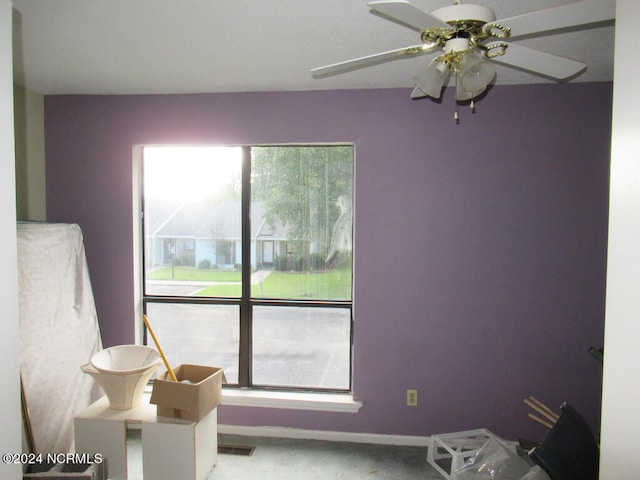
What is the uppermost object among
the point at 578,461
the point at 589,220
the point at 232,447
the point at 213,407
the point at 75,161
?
the point at 75,161

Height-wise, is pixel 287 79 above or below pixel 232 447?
above

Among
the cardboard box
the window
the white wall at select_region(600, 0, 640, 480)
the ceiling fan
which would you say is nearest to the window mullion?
the window

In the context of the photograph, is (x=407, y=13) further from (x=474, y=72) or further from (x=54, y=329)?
(x=54, y=329)

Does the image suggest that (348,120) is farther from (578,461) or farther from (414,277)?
(578,461)

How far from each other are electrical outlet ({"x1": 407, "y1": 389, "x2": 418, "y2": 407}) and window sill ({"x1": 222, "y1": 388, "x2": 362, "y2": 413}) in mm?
349

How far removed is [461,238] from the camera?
2826 millimetres

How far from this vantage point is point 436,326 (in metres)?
2.87

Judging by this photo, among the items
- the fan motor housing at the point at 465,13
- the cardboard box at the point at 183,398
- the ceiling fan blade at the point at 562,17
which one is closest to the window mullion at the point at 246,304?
the cardboard box at the point at 183,398

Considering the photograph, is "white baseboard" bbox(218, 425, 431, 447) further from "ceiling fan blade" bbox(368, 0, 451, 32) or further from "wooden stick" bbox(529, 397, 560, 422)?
"ceiling fan blade" bbox(368, 0, 451, 32)

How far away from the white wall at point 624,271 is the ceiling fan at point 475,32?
Answer: 385mm

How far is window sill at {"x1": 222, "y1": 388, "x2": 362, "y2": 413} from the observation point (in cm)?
293

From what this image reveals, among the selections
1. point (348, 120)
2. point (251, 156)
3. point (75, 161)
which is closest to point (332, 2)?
point (348, 120)

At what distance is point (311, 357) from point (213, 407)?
89cm

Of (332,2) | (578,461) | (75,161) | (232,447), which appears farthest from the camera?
(75,161)
